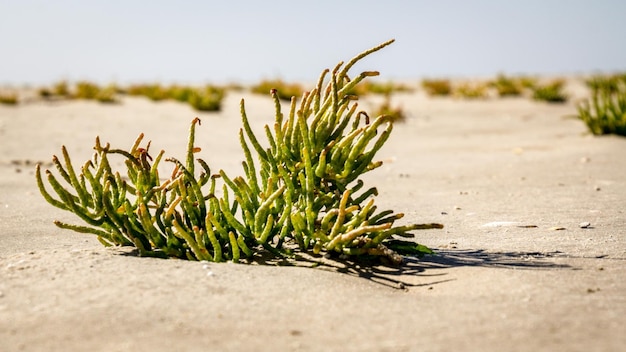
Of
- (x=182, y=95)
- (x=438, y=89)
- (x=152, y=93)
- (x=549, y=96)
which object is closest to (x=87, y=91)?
(x=152, y=93)

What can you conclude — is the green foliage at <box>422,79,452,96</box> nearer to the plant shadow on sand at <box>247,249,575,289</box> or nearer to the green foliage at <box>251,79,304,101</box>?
the green foliage at <box>251,79,304,101</box>

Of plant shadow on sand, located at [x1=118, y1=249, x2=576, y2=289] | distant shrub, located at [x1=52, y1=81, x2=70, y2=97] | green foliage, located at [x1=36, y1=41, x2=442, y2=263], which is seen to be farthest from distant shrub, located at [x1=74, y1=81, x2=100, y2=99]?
plant shadow on sand, located at [x1=118, y1=249, x2=576, y2=289]

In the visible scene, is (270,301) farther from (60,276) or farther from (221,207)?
(60,276)

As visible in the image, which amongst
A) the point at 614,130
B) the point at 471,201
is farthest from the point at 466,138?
the point at 471,201

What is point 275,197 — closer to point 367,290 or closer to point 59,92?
point 367,290

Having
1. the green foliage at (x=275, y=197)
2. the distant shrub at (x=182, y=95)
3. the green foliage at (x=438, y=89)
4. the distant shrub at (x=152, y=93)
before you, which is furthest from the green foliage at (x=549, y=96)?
the green foliage at (x=275, y=197)

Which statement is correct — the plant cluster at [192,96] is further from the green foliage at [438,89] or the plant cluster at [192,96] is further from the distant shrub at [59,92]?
the green foliage at [438,89]
